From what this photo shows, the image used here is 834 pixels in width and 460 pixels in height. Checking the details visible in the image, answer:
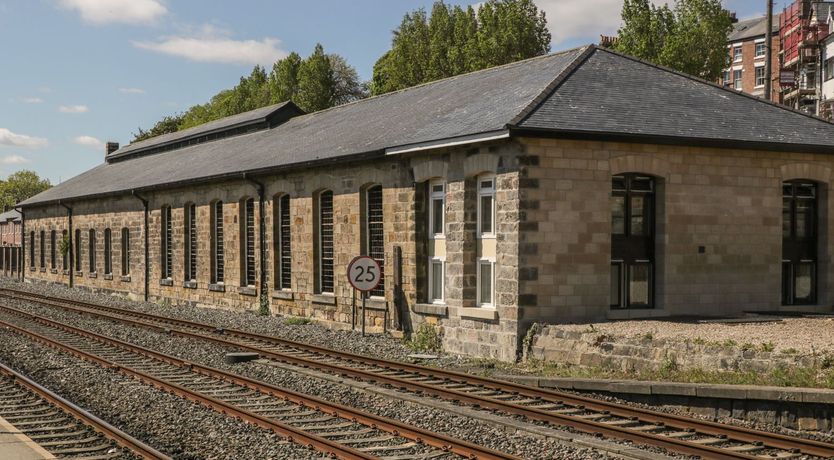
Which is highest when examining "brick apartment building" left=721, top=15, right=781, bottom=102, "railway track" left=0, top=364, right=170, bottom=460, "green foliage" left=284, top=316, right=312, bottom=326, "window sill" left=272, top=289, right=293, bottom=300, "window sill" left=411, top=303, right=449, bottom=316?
"brick apartment building" left=721, top=15, right=781, bottom=102

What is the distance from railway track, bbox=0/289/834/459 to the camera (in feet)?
29.2

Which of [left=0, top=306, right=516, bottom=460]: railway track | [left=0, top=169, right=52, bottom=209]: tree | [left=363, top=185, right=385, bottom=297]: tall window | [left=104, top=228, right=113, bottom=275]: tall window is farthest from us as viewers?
[left=0, top=169, right=52, bottom=209]: tree

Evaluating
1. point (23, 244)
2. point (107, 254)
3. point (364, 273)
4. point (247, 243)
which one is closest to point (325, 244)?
point (364, 273)

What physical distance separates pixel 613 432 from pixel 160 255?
25.3m

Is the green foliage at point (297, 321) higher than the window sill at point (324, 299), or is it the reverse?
the window sill at point (324, 299)

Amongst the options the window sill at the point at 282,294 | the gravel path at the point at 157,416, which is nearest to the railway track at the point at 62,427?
the gravel path at the point at 157,416

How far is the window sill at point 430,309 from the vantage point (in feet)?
57.0

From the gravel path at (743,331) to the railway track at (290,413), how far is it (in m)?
4.67

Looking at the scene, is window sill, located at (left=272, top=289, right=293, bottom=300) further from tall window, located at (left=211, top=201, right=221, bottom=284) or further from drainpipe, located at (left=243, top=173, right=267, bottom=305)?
tall window, located at (left=211, top=201, right=221, bottom=284)

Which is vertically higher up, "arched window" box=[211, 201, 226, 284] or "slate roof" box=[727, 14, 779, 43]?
"slate roof" box=[727, 14, 779, 43]

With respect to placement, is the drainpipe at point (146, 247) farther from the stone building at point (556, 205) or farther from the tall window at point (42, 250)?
the tall window at point (42, 250)

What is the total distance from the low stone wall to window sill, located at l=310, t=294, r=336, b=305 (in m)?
7.78

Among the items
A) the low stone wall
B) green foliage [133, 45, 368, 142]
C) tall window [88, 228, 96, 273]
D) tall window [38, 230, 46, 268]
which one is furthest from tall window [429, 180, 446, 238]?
green foliage [133, 45, 368, 142]

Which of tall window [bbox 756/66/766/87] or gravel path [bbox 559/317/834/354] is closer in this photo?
gravel path [bbox 559/317/834/354]
